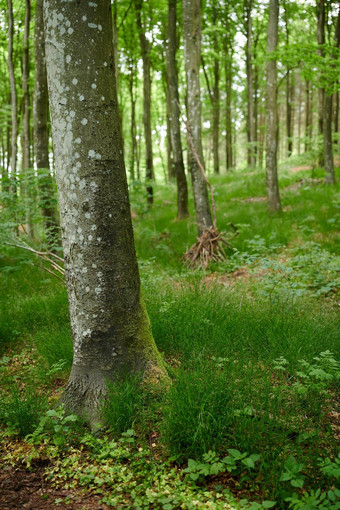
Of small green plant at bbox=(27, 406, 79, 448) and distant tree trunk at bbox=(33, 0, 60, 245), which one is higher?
distant tree trunk at bbox=(33, 0, 60, 245)

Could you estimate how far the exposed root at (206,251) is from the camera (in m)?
7.65

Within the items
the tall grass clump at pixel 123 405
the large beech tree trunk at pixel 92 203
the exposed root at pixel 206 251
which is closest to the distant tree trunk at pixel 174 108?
the exposed root at pixel 206 251

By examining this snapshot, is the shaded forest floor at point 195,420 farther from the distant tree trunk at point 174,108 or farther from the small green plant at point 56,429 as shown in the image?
the distant tree trunk at point 174,108

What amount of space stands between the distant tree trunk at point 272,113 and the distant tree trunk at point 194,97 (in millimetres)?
2565

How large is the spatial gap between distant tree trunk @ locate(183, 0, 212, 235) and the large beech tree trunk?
5.33m

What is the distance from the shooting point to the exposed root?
25.1ft

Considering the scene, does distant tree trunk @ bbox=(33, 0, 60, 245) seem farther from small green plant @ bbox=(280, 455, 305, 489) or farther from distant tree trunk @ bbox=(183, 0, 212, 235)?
small green plant @ bbox=(280, 455, 305, 489)

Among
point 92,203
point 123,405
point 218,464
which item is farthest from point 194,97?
point 218,464

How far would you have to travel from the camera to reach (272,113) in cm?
1015

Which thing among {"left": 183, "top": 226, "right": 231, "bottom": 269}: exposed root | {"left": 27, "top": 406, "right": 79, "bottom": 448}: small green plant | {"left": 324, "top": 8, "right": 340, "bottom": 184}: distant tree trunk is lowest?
{"left": 27, "top": 406, "right": 79, "bottom": 448}: small green plant

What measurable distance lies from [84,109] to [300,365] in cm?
293

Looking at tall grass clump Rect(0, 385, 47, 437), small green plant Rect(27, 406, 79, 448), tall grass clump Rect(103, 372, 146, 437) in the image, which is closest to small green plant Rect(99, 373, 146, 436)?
tall grass clump Rect(103, 372, 146, 437)

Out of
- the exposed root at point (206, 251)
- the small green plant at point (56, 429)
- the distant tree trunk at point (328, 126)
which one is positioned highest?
the distant tree trunk at point (328, 126)

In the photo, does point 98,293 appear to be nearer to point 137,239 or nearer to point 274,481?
point 274,481
